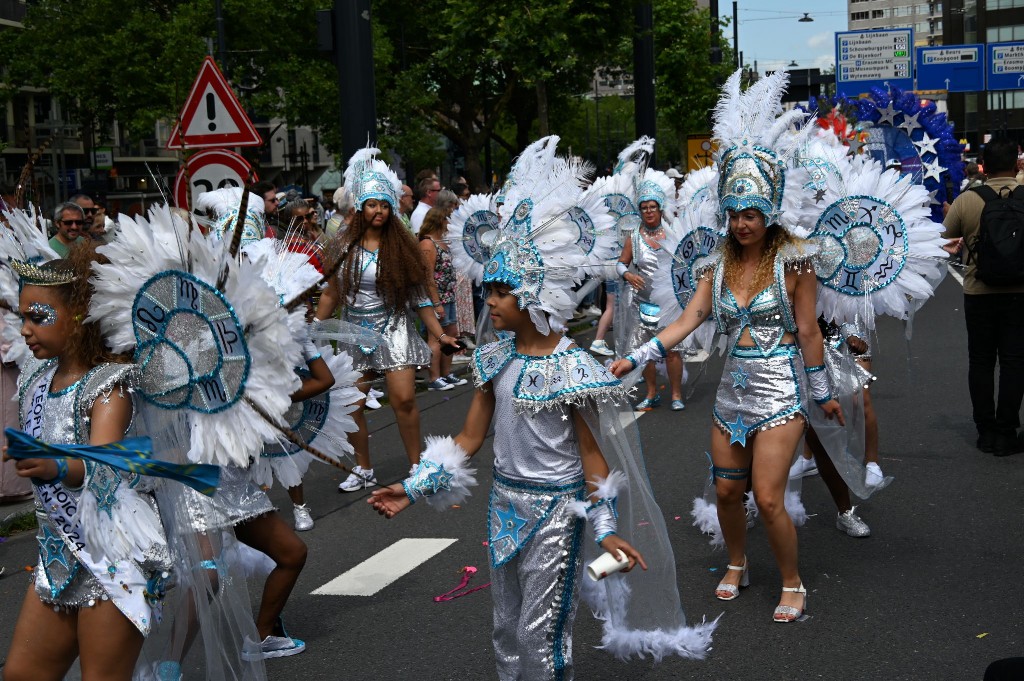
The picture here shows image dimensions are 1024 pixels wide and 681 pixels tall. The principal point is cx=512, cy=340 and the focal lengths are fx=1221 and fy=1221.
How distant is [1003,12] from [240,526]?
92.9 meters

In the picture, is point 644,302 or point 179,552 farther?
point 644,302

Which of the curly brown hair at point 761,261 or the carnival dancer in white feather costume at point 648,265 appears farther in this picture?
the carnival dancer in white feather costume at point 648,265

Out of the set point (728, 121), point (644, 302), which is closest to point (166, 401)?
point (728, 121)

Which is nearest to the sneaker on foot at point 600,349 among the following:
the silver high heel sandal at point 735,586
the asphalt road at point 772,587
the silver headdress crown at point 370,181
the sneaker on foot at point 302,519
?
the asphalt road at point 772,587

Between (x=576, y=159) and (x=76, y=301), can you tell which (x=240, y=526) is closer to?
(x=76, y=301)

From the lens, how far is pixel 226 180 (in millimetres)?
9586

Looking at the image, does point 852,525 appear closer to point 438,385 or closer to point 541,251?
point 541,251

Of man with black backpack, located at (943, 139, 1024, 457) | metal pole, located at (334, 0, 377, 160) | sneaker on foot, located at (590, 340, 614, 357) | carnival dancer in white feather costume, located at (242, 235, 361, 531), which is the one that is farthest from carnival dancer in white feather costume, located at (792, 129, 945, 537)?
sneaker on foot, located at (590, 340, 614, 357)

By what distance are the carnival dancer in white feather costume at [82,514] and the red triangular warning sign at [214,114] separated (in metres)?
5.92

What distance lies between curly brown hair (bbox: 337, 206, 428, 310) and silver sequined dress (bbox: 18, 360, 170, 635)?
3.90 meters

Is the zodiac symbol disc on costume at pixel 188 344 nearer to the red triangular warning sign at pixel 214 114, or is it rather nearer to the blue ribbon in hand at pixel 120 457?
the blue ribbon in hand at pixel 120 457

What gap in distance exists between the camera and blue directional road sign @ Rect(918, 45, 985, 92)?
44.3 m

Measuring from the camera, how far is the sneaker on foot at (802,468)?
690cm

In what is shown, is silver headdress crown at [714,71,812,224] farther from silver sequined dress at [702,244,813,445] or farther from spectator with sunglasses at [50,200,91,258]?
spectator with sunglasses at [50,200,91,258]
